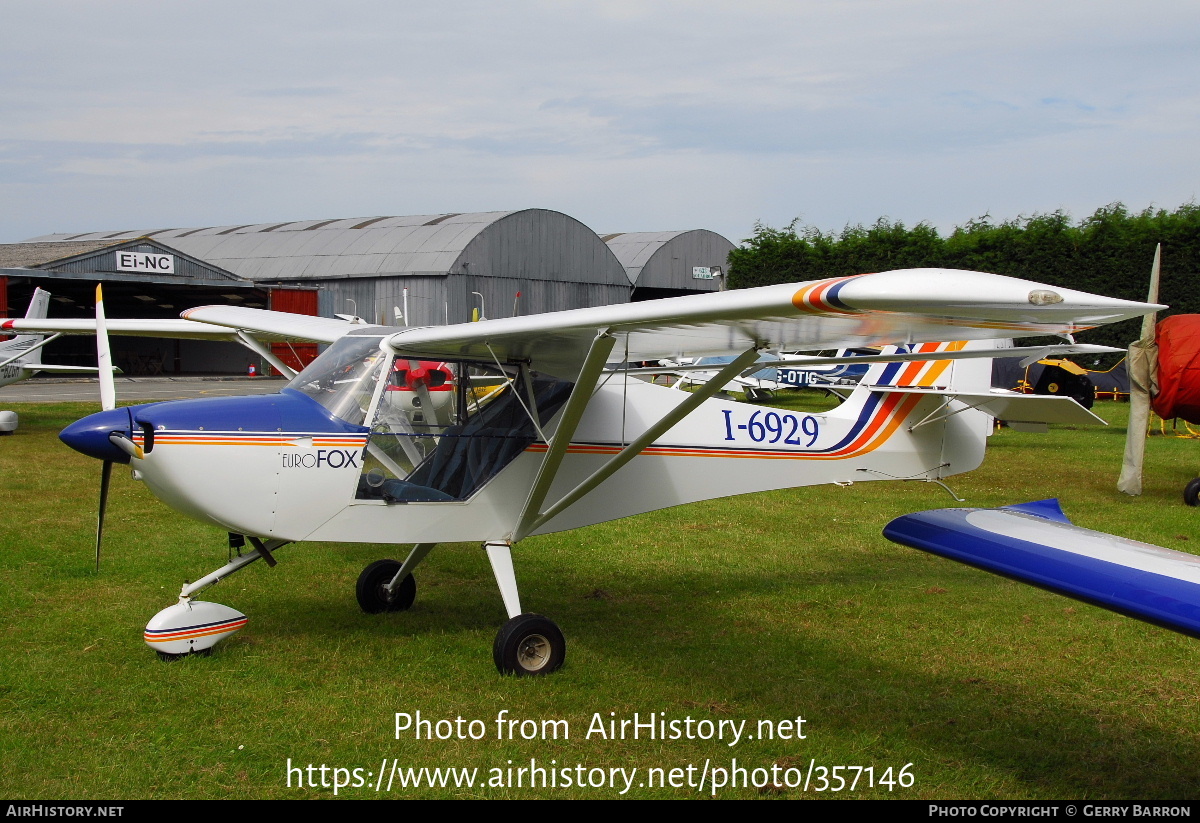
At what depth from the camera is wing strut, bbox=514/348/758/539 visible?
14.5 ft

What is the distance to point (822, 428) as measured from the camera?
684 centimetres

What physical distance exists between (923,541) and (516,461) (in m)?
2.46

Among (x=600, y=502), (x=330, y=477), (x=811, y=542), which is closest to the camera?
(x=330, y=477)

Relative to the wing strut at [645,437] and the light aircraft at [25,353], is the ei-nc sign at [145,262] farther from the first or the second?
the wing strut at [645,437]

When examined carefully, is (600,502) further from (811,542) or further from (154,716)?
(811,542)

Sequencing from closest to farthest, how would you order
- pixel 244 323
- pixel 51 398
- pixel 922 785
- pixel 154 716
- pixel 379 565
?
pixel 922 785
pixel 154 716
pixel 379 565
pixel 244 323
pixel 51 398

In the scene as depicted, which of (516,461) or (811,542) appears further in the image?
(811,542)

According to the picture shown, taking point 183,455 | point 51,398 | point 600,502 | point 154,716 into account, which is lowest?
point 51,398

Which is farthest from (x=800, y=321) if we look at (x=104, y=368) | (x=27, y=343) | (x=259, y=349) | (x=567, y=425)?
(x=27, y=343)

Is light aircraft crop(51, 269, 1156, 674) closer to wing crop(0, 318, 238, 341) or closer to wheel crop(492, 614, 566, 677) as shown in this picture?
wheel crop(492, 614, 566, 677)

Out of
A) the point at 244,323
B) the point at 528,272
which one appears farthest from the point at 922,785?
the point at 528,272

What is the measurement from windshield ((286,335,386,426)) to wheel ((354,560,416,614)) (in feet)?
5.26

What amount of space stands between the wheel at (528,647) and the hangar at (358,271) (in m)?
25.6

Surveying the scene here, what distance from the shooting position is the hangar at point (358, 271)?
32.5 m
